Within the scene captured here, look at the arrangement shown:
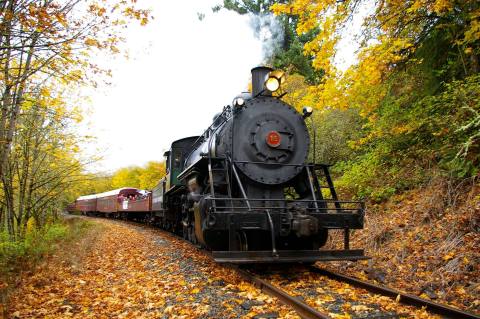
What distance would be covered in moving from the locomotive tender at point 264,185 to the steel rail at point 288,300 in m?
0.56

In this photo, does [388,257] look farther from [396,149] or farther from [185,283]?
[396,149]

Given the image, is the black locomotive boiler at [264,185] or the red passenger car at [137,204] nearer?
the black locomotive boiler at [264,185]

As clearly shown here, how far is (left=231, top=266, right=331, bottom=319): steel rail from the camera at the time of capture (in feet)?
12.8

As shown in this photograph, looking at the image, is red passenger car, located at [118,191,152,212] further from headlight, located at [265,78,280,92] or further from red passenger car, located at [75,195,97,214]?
headlight, located at [265,78,280,92]

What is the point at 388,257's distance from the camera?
687cm

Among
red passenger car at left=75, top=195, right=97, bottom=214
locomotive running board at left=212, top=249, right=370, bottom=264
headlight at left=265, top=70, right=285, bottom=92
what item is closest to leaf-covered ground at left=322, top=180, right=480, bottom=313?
locomotive running board at left=212, top=249, right=370, bottom=264

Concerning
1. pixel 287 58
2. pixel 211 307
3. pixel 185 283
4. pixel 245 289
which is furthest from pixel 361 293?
pixel 287 58

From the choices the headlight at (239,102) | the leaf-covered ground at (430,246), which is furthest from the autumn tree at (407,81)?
the headlight at (239,102)

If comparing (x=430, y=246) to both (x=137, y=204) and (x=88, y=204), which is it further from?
(x=88, y=204)

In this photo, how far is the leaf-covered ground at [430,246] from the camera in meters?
5.14

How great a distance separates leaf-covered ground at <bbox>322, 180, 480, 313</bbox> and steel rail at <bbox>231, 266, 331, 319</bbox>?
Result: 1.77 m

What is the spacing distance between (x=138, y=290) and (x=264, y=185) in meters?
2.78

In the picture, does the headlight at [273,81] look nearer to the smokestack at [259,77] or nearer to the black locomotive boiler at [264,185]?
the black locomotive boiler at [264,185]

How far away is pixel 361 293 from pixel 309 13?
576cm
